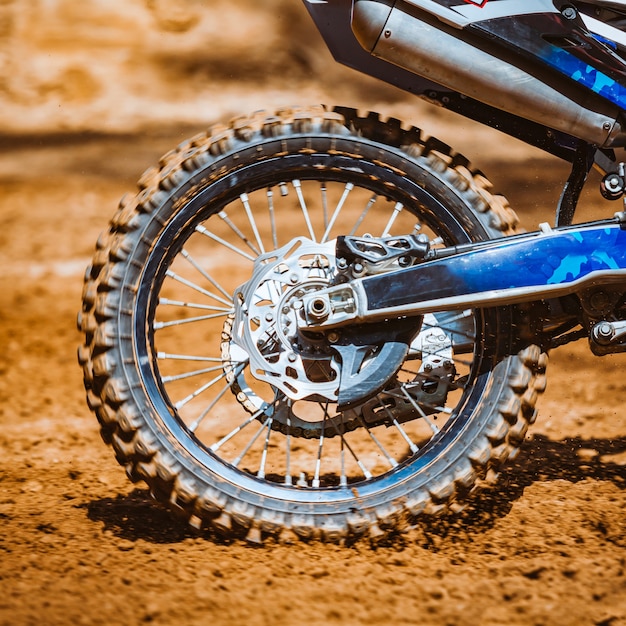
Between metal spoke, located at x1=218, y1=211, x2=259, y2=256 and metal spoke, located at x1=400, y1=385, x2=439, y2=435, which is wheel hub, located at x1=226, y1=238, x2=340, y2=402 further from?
metal spoke, located at x1=400, y1=385, x2=439, y2=435

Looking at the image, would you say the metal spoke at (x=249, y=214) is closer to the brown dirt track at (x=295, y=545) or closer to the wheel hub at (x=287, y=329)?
the wheel hub at (x=287, y=329)

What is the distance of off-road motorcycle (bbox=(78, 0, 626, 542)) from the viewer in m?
1.91

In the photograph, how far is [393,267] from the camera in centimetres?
197

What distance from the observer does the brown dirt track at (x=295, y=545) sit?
1652 millimetres

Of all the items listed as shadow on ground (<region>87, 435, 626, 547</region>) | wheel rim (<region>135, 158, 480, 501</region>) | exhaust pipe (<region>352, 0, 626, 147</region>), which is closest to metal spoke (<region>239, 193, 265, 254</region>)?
wheel rim (<region>135, 158, 480, 501</region>)

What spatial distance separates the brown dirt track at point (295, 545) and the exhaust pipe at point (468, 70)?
961 millimetres

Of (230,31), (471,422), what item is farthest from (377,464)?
(230,31)

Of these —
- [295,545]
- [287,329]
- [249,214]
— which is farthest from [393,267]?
[295,545]

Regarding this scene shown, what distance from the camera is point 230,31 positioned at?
15.3 ft

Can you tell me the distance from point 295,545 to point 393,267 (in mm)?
678

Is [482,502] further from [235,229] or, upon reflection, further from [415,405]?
[235,229]

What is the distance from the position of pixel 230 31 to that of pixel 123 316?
3119 millimetres

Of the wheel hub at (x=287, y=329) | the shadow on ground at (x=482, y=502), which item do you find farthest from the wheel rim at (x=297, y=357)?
the shadow on ground at (x=482, y=502)

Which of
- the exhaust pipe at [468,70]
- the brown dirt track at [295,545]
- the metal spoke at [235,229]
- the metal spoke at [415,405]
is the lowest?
the brown dirt track at [295,545]
